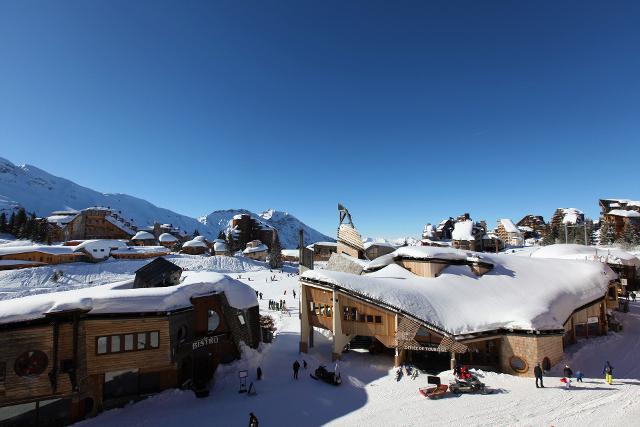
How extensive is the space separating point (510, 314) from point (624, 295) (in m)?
38.5

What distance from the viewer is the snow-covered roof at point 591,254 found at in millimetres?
47719

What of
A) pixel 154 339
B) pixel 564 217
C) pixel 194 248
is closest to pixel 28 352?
pixel 154 339

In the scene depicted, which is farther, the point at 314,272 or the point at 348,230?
the point at 348,230

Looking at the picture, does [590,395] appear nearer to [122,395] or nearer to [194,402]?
[194,402]

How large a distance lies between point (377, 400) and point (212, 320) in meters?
13.6

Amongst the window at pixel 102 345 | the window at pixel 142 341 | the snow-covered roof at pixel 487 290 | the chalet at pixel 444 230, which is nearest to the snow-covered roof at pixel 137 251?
the snow-covered roof at pixel 487 290

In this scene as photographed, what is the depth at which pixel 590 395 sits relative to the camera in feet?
61.0

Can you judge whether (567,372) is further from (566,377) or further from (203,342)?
(203,342)

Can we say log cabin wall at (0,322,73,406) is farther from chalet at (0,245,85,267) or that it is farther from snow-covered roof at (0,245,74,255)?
snow-covered roof at (0,245,74,255)

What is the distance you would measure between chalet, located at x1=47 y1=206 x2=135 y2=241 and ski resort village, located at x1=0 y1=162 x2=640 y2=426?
89.2 m

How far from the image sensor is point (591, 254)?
170ft

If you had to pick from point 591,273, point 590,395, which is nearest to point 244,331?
point 590,395

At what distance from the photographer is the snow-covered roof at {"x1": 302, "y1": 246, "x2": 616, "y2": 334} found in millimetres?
24359

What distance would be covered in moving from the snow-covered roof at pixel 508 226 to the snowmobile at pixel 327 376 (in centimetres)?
10874
